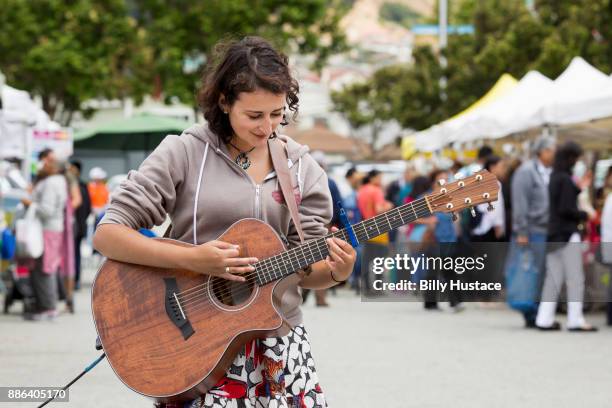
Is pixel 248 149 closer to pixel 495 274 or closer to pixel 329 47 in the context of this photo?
pixel 495 274

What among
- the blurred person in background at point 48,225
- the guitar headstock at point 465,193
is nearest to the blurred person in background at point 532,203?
the blurred person in background at point 48,225

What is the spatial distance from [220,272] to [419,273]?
1.02 m

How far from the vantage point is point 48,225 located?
45.2 ft

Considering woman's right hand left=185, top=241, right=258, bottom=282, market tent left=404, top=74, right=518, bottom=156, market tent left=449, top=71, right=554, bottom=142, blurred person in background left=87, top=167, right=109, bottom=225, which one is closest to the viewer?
woman's right hand left=185, top=241, right=258, bottom=282

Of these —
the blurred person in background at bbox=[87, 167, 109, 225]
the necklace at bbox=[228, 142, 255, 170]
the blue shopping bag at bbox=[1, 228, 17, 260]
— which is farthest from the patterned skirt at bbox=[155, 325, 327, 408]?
the blurred person in background at bbox=[87, 167, 109, 225]

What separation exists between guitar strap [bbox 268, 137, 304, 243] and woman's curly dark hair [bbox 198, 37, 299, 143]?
16 centimetres

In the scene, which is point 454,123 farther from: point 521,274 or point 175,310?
point 175,310

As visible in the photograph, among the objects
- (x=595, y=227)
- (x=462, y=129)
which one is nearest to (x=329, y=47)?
(x=462, y=129)

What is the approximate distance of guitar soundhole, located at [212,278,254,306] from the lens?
4008 millimetres

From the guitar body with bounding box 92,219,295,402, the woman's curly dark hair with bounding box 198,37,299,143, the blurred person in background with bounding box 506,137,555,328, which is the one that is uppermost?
the woman's curly dark hair with bounding box 198,37,299,143

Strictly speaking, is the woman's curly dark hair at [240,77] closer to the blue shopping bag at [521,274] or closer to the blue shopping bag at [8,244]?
the blue shopping bag at [521,274]

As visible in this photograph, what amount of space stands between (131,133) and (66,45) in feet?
53.1

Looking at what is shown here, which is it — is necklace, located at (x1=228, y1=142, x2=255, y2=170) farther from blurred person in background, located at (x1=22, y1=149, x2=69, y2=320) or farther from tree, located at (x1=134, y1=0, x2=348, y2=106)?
tree, located at (x1=134, y1=0, x2=348, y2=106)

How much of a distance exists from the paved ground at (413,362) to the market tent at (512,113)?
2881 mm
